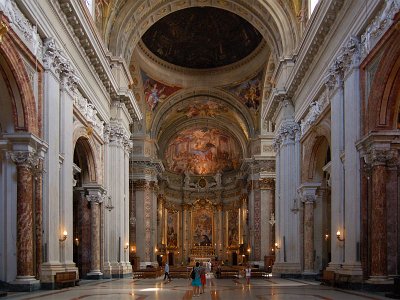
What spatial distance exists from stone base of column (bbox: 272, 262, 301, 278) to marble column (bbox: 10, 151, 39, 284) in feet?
44.9

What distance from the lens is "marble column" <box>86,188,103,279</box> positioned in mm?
26409

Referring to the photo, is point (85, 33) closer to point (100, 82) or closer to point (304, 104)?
point (100, 82)

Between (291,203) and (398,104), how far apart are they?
12345 millimetres

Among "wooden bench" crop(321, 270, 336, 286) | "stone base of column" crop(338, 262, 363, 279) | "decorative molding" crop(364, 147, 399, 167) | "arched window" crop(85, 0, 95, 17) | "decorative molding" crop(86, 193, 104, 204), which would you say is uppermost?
"arched window" crop(85, 0, 95, 17)

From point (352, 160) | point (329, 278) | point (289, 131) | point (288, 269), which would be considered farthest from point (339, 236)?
point (289, 131)

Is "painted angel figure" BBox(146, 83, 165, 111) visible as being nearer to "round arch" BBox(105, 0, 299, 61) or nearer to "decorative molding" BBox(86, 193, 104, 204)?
"round arch" BBox(105, 0, 299, 61)

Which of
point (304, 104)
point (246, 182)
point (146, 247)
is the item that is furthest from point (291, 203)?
point (246, 182)

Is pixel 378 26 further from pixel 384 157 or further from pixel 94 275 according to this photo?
pixel 94 275

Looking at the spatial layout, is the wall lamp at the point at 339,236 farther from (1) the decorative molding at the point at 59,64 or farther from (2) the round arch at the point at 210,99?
(2) the round arch at the point at 210,99

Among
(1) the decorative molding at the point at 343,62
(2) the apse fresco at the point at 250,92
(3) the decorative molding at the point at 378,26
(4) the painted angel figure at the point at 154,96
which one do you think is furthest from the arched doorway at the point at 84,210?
(2) the apse fresco at the point at 250,92

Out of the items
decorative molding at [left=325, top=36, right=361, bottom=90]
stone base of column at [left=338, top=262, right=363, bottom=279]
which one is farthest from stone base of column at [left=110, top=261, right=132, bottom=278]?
decorative molding at [left=325, top=36, right=361, bottom=90]

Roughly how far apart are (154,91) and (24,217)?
27663mm

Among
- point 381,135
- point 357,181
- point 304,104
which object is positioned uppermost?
point 304,104

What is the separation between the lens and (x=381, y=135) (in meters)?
16.8
